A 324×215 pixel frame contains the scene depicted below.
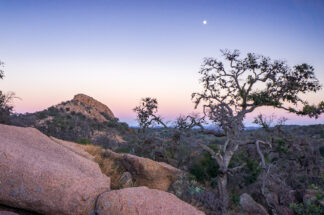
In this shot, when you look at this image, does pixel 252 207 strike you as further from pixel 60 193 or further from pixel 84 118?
pixel 84 118

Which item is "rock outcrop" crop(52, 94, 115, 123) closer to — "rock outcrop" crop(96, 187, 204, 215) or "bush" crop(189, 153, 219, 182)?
"bush" crop(189, 153, 219, 182)

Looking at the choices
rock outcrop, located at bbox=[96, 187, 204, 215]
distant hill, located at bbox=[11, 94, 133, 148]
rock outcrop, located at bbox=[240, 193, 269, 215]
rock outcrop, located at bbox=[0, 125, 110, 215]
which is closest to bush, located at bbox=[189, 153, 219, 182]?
rock outcrop, located at bbox=[240, 193, 269, 215]

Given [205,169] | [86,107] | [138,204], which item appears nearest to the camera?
[138,204]

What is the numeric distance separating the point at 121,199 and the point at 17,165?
182 cm

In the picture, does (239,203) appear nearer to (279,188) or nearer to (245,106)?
(279,188)

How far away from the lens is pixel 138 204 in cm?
355

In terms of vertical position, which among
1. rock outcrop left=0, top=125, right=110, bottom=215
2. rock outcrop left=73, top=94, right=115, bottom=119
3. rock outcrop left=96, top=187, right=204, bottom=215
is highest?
rock outcrop left=73, top=94, right=115, bottom=119

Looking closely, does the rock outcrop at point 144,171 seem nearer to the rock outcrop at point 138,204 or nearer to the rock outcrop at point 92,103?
the rock outcrop at point 138,204

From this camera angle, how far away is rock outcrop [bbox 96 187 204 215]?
135 inches

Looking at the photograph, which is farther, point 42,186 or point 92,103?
point 92,103

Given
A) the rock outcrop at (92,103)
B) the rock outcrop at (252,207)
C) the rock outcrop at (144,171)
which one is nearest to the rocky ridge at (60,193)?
the rock outcrop at (144,171)

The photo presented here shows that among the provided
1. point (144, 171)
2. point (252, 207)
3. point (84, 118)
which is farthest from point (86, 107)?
point (252, 207)

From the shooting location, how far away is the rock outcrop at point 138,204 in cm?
344

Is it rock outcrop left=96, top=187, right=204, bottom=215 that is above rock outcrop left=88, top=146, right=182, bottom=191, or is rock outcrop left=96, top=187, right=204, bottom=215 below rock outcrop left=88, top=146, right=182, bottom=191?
above
